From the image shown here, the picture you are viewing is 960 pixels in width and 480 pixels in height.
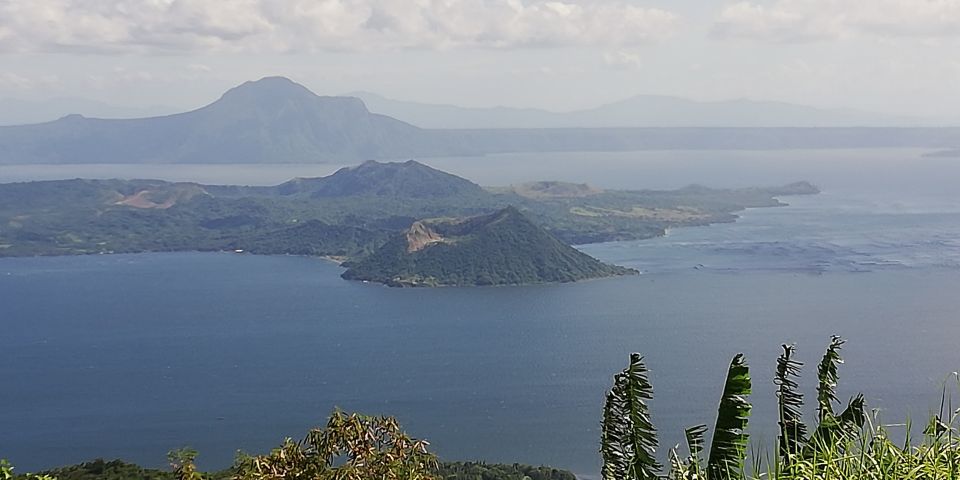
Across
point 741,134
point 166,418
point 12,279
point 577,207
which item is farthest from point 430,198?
point 741,134

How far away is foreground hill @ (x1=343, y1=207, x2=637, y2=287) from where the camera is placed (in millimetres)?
55688

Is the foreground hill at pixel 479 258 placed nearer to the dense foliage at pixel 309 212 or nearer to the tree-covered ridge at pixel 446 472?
the dense foliage at pixel 309 212

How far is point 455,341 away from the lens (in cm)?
3947

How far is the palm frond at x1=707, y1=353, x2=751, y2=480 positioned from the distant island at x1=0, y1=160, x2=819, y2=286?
51.0m

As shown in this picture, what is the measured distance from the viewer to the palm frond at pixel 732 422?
3881 millimetres

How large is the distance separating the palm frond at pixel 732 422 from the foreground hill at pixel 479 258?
50979mm

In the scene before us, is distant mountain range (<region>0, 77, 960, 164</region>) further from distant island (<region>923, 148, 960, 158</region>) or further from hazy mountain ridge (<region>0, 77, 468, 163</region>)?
distant island (<region>923, 148, 960, 158</region>)

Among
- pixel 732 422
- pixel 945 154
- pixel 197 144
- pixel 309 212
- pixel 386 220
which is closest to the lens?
pixel 732 422

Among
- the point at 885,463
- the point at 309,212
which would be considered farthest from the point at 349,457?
the point at 309,212

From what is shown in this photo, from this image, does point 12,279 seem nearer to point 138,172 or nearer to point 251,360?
point 251,360

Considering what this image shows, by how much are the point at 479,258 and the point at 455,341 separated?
1859cm

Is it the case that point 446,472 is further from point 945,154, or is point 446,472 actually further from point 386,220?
point 945,154

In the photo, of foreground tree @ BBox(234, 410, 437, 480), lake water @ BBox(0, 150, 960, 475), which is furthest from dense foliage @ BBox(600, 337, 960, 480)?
lake water @ BBox(0, 150, 960, 475)

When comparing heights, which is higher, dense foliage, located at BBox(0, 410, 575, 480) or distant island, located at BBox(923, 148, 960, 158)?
distant island, located at BBox(923, 148, 960, 158)
